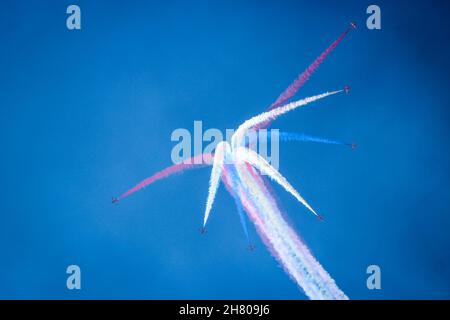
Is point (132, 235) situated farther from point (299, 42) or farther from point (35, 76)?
point (299, 42)

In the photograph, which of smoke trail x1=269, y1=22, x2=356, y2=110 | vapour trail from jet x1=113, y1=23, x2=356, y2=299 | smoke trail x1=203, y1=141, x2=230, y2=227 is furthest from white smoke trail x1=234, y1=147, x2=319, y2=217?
smoke trail x1=269, y1=22, x2=356, y2=110

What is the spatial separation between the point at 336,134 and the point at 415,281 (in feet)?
4.92

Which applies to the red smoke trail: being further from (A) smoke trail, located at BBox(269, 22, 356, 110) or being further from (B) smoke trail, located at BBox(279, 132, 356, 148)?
(B) smoke trail, located at BBox(279, 132, 356, 148)

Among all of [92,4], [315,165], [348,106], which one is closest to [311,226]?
[315,165]

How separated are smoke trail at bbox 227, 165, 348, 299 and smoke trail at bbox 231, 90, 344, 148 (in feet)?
1.59

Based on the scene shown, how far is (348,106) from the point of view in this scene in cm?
438

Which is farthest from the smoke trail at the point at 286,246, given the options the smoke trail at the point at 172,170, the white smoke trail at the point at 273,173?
the smoke trail at the point at 172,170

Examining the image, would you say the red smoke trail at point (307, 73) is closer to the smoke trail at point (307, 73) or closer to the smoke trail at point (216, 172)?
the smoke trail at point (307, 73)

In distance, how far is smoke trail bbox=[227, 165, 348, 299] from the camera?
427 centimetres

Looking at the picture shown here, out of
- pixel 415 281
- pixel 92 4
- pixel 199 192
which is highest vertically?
pixel 92 4

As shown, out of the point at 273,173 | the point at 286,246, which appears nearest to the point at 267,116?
the point at 273,173

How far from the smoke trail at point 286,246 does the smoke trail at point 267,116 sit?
0.49 metres

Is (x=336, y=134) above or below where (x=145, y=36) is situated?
below

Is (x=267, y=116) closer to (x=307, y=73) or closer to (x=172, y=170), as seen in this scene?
(x=307, y=73)
